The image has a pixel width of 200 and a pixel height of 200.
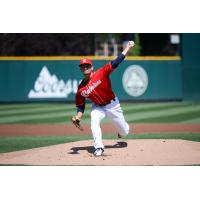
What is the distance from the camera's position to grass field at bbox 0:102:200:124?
10.4 metres

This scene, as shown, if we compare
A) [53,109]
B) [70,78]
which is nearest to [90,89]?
[53,109]

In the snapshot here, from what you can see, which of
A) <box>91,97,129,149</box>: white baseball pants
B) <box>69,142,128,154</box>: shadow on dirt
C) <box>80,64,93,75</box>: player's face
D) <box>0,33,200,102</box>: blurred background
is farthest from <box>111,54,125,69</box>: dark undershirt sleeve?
<box>0,33,200,102</box>: blurred background

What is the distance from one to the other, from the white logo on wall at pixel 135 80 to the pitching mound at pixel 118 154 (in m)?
6.43

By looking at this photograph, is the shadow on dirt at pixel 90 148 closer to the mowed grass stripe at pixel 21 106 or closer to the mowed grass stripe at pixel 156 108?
the mowed grass stripe at pixel 156 108

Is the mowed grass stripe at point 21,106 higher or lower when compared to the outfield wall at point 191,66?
lower

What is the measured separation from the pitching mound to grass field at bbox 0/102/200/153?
559mm

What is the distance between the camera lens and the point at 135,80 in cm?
1450

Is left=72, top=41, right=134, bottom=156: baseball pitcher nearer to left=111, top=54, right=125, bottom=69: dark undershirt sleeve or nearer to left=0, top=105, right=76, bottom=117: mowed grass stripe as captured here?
left=111, top=54, right=125, bottom=69: dark undershirt sleeve

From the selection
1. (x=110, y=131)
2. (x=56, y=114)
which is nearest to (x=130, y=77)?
(x=56, y=114)

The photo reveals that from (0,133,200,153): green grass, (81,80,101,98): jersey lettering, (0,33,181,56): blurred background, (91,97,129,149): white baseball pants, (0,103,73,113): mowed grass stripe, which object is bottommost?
(0,133,200,153): green grass

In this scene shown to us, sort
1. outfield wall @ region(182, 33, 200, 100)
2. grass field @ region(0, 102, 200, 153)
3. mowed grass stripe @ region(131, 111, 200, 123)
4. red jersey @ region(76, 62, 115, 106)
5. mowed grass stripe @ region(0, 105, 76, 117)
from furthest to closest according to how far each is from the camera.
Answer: outfield wall @ region(182, 33, 200, 100)
mowed grass stripe @ region(0, 105, 76, 117)
mowed grass stripe @ region(131, 111, 200, 123)
grass field @ region(0, 102, 200, 153)
red jersey @ region(76, 62, 115, 106)

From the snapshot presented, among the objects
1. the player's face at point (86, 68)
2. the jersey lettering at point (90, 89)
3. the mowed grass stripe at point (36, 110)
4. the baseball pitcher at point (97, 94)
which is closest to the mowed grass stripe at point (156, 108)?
the mowed grass stripe at point (36, 110)

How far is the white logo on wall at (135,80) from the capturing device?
13516 mm
